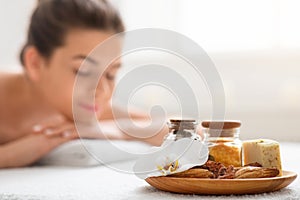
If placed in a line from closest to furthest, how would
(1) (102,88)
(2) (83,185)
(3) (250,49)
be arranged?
(2) (83,185) → (1) (102,88) → (3) (250,49)

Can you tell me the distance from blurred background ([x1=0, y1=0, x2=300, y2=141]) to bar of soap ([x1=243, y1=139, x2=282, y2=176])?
3.76 feet

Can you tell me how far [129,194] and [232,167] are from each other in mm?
145

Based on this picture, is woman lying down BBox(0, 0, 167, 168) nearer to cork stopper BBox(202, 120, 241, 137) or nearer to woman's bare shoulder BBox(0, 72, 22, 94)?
woman's bare shoulder BBox(0, 72, 22, 94)

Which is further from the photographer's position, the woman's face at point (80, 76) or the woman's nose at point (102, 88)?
the woman's nose at point (102, 88)

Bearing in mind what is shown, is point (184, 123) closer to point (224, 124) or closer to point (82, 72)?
point (224, 124)

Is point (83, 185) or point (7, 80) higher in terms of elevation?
point (7, 80)

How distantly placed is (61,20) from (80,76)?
0.20m

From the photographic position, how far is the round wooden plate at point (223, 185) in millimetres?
717

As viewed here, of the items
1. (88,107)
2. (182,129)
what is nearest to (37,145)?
(88,107)

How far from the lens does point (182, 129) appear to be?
785 millimetres

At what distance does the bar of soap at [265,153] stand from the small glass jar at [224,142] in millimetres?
18

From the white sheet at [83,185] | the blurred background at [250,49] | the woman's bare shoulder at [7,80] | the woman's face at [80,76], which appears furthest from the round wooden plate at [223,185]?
the blurred background at [250,49]

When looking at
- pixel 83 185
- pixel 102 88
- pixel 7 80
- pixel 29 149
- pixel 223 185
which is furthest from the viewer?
pixel 7 80

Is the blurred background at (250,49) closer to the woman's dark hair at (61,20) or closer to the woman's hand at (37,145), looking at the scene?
the woman's dark hair at (61,20)
